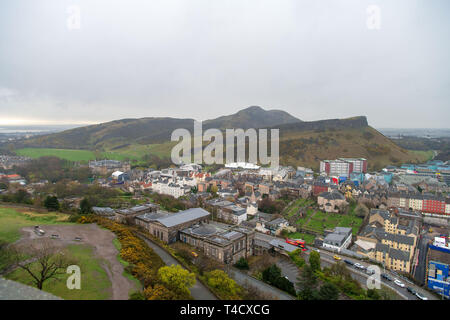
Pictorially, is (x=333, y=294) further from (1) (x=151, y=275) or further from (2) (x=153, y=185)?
(2) (x=153, y=185)

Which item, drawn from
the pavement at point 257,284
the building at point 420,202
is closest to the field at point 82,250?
the pavement at point 257,284

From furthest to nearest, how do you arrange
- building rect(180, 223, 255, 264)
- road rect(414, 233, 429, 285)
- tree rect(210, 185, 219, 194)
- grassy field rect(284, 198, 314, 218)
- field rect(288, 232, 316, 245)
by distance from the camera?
tree rect(210, 185, 219, 194) < grassy field rect(284, 198, 314, 218) < field rect(288, 232, 316, 245) < road rect(414, 233, 429, 285) < building rect(180, 223, 255, 264)

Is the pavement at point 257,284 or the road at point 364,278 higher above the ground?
the pavement at point 257,284

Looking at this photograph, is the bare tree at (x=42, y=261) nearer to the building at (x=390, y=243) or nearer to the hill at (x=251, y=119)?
the building at (x=390, y=243)

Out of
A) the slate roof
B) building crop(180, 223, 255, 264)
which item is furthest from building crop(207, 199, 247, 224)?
building crop(180, 223, 255, 264)

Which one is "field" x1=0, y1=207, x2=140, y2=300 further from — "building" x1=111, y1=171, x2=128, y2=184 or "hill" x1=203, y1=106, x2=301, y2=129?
"hill" x1=203, y1=106, x2=301, y2=129

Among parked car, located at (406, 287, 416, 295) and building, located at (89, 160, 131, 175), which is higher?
building, located at (89, 160, 131, 175)
